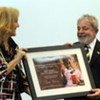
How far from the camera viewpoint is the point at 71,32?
3.26 metres

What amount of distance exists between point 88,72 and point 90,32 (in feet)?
1.07

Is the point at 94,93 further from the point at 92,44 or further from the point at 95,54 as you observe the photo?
the point at 92,44

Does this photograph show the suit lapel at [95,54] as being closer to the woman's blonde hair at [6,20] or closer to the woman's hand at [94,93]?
the woman's hand at [94,93]

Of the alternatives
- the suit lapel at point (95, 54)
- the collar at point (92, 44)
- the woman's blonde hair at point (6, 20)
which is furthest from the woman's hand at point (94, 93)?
the woman's blonde hair at point (6, 20)

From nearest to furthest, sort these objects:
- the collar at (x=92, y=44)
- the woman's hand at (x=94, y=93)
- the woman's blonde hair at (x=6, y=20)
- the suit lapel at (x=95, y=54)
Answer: the woman's blonde hair at (x=6, y=20)
the woman's hand at (x=94, y=93)
the suit lapel at (x=95, y=54)
the collar at (x=92, y=44)

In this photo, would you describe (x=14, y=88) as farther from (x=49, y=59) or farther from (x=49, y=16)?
(x=49, y=16)

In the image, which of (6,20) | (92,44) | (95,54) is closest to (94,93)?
(95,54)

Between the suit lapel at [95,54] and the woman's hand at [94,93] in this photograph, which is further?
the suit lapel at [95,54]

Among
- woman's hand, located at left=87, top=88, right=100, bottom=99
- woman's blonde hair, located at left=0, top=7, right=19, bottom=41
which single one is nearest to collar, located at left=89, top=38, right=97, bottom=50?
woman's hand, located at left=87, top=88, right=100, bottom=99

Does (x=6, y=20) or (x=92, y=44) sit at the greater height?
(x=6, y=20)

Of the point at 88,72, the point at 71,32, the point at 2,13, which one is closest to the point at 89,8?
the point at 71,32

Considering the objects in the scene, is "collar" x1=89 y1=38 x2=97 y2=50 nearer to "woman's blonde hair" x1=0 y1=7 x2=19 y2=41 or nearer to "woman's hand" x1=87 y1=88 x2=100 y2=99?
"woman's hand" x1=87 y1=88 x2=100 y2=99

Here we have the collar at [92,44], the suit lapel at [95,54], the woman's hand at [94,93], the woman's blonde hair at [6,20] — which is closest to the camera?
the woman's blonde hair at [6,20]

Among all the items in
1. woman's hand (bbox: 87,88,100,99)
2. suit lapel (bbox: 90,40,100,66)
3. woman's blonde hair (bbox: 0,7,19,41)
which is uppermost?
woman's blonde hair (bbox: 0,7,19,41)
